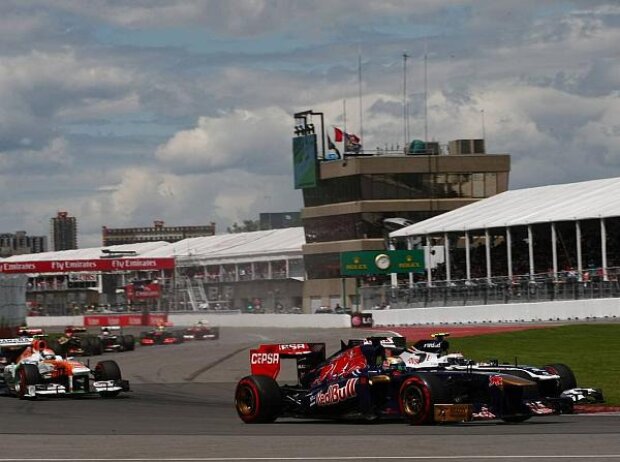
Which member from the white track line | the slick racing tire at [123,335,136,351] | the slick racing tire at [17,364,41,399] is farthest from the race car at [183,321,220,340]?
the white track line

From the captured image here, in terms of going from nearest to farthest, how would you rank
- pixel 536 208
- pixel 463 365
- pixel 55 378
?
1. pixel 463 365
2. pixel 55 378
3. pixel 536 208

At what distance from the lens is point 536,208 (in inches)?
2618

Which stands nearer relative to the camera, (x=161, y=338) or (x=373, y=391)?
(x=373, y=391)

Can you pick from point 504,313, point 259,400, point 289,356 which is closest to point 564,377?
point 289,356

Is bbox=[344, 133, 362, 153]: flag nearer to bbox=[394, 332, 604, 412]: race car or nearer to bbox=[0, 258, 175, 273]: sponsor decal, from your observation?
bbox=[0, 258, 175, 273]: sponsor decal

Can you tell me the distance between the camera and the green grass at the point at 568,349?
27.8m

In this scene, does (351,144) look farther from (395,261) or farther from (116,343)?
(116,343)

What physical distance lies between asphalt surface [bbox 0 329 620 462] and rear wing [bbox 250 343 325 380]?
0.87 metres

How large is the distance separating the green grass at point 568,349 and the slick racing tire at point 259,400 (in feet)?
20.7

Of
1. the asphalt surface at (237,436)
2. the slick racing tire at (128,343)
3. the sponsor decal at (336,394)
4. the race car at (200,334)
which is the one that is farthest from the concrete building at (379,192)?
the sponsor decal at (336,394)

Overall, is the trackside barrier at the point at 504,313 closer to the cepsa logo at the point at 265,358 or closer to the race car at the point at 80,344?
the race car at the point at 80,344

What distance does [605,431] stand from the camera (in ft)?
53.1

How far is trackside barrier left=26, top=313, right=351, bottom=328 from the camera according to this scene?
65562 millimetres

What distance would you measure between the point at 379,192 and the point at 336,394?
246 ft
